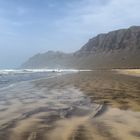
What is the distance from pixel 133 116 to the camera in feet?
33.5

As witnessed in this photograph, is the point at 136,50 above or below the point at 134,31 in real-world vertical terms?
below

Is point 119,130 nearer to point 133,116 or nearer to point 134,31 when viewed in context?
point 133,116

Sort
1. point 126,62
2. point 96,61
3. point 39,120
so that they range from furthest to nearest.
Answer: point 96,61
point 126,62
point 39,120

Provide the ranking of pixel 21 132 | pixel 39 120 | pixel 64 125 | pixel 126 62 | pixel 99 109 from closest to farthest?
1. pixel 21 132
2. pixel 64 125
3. pixel 39 120
4. pixel 99 109
5. pixel 126 62

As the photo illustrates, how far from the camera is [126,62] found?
535 feet

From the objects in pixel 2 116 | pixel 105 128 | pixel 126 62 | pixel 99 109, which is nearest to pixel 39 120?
pixel 2 116

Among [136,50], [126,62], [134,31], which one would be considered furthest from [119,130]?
[134,31]

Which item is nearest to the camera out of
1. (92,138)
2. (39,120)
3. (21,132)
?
(92,138)

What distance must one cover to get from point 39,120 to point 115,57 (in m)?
177

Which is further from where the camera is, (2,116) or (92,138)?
(2,116)

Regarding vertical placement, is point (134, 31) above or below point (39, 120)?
above

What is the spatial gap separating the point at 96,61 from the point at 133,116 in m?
182

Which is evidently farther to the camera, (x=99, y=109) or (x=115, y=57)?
(x=115, y=57)

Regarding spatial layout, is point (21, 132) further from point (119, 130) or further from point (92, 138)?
point (119, 130)
